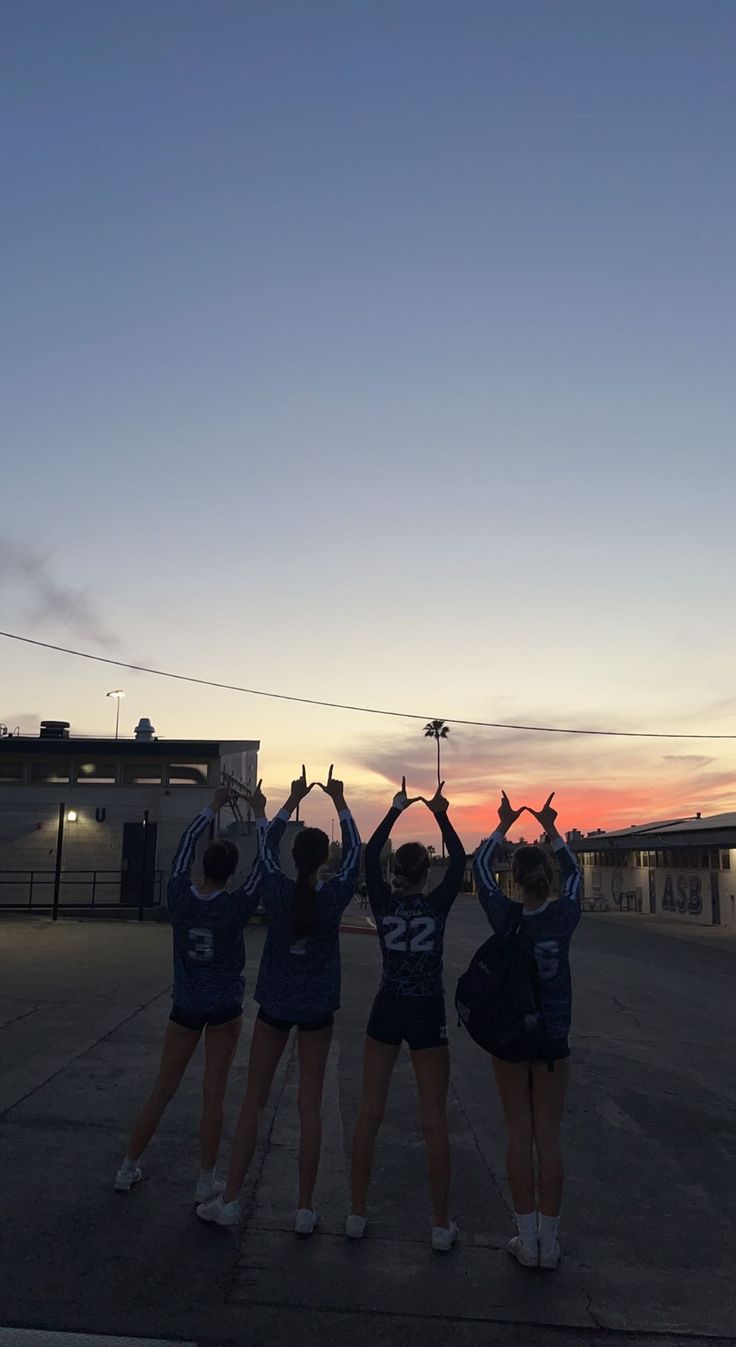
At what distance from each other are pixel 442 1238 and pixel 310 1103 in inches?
33.8

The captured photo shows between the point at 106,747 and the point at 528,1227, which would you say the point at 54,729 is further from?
the point at 528,1227

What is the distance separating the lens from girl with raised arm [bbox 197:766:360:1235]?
4.09 m

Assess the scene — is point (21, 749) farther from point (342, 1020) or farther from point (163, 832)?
point (342, 1020)

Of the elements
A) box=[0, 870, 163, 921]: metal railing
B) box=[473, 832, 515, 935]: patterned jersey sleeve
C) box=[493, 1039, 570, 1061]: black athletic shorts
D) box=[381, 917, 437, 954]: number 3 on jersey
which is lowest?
box=[0, 870, 163, 921]: metal railing

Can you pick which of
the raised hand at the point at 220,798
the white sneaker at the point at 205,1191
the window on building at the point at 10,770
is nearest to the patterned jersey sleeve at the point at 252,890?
the raised hand at the point at 220,798

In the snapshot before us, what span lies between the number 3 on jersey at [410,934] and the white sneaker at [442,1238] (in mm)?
1267

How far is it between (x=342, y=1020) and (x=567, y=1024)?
654cm

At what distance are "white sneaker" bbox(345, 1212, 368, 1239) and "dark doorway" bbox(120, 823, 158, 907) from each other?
22.6m

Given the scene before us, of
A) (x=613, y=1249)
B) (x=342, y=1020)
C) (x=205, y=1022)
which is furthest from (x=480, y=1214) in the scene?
(x=342, y=1020)

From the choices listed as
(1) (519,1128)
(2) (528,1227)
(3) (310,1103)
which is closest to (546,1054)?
(1) (519,1128)

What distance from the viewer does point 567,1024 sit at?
409cm

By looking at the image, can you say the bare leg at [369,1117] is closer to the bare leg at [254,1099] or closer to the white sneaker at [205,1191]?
the bare leg at [254,1099]

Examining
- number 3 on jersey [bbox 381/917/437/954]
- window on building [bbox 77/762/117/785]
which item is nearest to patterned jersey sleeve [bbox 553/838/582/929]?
number 3 on jersey [bbox 381/917/437/954]

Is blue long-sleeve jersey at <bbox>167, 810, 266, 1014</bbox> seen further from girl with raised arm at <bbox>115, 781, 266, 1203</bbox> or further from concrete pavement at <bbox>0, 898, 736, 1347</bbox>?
concrete pavement at <bbox>0, 898, 736, 1347</bbox>
